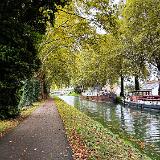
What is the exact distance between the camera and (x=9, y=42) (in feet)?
Answer: 54.1

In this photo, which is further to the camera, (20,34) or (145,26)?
(145,26)

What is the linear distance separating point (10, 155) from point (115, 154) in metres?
3.55

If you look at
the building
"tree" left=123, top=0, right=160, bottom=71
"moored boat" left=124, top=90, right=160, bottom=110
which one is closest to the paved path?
"moored boat" left=124, top=90, right=160, bottom=110

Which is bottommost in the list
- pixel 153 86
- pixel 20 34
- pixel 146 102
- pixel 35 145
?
pixel 35 145

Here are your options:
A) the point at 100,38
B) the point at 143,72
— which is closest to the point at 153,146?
the point at 100,38

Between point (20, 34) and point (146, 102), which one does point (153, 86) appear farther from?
point (20, 34)

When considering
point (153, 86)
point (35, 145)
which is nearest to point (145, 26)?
point (153, 86)

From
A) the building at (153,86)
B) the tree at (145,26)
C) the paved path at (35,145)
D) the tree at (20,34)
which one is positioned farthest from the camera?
the building at (153,86)

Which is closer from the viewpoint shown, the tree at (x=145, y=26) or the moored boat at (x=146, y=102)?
the moored boat at (x=146, y=102)

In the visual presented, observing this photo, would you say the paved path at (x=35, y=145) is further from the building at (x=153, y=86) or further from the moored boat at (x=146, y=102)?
the building at (x=153, y=86)

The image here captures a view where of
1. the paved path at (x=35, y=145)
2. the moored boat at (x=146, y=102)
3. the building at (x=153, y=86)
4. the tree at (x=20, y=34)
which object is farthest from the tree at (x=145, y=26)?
the paved path at (x=35, y=145)

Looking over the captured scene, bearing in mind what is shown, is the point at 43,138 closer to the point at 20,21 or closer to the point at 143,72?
the point at 20,21

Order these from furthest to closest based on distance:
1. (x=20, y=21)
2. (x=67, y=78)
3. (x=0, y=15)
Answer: (x=67, y=78) → (x=20, y=21) → (x=0, y=15)

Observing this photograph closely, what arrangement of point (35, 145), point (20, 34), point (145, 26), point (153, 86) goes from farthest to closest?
point (153, 86), point (145, 26), point (20, 34), point (35, 145)
